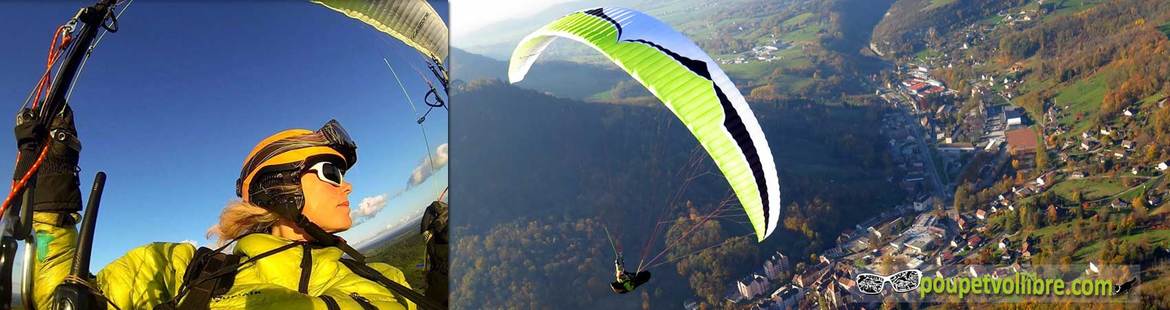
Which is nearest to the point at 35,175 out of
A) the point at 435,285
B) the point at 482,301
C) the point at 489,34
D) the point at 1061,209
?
the point at 435,285

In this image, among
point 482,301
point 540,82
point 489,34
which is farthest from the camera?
point 489,34

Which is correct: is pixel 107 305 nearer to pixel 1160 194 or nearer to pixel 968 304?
pixel 968 304

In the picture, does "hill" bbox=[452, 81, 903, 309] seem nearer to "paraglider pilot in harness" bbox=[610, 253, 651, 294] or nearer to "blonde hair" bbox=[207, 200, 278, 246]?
"paraglider pilot in harness" bbox=[610, 253, 651, 294]

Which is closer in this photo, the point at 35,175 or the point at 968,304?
the point at 35,175

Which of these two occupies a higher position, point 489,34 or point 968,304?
point 489,34

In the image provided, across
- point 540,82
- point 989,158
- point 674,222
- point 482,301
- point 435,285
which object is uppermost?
point 435,285

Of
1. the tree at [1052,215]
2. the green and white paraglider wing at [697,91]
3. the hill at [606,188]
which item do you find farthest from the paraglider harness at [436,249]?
the tree at [1052,215]

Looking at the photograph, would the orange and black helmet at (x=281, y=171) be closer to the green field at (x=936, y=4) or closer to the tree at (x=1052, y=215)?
the tree at (x=1052, y=215)
